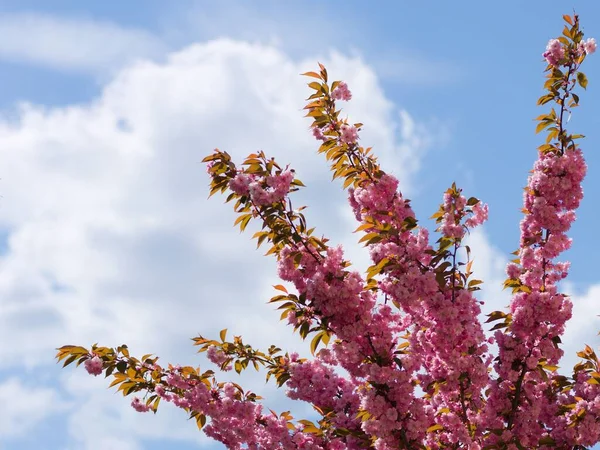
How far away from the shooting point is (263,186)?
22.2 ft

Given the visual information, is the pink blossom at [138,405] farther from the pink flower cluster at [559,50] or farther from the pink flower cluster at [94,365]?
the pink flower cluster at [559,50]

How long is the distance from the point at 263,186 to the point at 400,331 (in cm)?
192

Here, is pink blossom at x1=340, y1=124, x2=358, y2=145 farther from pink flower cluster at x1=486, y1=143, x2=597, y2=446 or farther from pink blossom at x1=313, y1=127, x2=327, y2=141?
pink flower cluster at x1=486, y1=143, x2=597, y2=446

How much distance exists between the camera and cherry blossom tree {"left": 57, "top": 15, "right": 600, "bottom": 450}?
664 cm

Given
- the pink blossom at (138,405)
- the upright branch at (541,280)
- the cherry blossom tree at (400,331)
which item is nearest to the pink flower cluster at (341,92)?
the cherry blossom tree at (400,331)

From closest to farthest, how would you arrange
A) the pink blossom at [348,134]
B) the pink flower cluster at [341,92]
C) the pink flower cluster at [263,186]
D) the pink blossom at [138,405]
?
the pink flower cluster at [263,186], the pink blossom at [348,134], the pink flower cluster at [341,92], the pink blossom at [138,405]

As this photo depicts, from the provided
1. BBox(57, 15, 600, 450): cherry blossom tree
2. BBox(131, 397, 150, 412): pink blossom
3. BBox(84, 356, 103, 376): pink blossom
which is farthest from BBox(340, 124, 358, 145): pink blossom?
BBox(131, 397, 150, 412): pink blossom

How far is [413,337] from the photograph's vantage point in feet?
22.9

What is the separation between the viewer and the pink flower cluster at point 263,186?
21.7 ft

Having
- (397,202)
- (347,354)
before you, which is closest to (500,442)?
(347,354)

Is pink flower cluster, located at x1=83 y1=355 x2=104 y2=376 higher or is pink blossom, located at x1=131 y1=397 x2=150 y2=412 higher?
pink blossom, located at x1=131 y1=397 x2=150 y2=412

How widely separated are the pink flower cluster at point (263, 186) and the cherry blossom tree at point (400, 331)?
1 centimetres

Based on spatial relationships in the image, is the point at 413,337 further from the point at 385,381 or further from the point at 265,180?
the point at 265,180

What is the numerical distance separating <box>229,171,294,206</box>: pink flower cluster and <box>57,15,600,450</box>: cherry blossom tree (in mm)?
12
